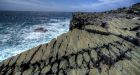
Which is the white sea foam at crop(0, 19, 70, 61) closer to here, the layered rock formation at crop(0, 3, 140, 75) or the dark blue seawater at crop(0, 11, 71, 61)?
the dark blue seawater at crop(0, 11, 71, 61)

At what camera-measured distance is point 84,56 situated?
13.5m

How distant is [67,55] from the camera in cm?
1375

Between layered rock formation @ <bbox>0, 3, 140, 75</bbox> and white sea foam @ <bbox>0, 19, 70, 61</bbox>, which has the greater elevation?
layered rock formation @ <bbox>0, 3, 140, 75</bbox>

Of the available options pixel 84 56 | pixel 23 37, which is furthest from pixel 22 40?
pixel 84 56

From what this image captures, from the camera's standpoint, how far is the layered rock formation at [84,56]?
12426 mm

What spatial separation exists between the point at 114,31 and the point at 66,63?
20.8ft

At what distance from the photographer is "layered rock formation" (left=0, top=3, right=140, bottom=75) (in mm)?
12426

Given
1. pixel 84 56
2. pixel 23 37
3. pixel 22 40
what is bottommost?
pixel 23 37

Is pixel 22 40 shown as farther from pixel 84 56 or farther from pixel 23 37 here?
pixel 84 56

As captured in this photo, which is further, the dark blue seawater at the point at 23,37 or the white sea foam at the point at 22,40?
the dark blue seawater at the point at 23,37

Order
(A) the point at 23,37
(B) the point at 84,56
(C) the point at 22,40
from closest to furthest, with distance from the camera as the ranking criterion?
(B) the point at 84,56
(C) the point at 22,40
(A) the point at 23,37

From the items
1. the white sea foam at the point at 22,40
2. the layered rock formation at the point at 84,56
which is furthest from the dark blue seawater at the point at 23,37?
the layered rock formation at the point at 84,56

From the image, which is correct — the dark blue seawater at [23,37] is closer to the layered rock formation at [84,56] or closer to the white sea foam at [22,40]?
the white sea foam at [22,40]

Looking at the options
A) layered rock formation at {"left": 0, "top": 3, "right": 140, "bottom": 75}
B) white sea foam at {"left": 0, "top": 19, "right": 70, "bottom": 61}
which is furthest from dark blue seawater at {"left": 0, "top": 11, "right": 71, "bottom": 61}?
layered rock formation at {"left": 0, "top": 3, "right": 140, "bottom": 75}
